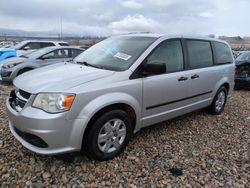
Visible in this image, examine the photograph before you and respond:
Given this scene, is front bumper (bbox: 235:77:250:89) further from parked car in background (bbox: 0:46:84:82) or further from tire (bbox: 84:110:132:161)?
tire (bbox: 84:110:132:161)

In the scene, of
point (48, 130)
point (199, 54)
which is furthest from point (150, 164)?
point (199, 54)

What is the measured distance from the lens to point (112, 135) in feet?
10.00

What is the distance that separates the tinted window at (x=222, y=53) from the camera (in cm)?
494

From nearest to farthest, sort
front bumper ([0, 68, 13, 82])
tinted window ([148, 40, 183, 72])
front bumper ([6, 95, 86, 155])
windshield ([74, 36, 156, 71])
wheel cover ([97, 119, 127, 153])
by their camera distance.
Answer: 1. front bumper ([6, 95, 86, 155])
2. wheel cover ([97, 119, 127, 153])
3. windshield ([74, 36, 156, 71])
4. tinted window ([148, 40, 183, 72])
5. front bumper ([0, 68, 13, 82])

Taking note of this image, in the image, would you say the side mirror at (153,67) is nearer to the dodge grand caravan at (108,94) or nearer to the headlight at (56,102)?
the dodge grand caravan at (108,94)

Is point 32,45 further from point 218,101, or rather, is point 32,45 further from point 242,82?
point 218,101

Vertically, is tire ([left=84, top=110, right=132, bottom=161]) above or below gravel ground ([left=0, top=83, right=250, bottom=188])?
above

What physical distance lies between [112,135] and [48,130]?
0.84 m

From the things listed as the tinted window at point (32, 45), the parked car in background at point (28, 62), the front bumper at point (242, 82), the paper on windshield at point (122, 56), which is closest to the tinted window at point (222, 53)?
the paper on windshield at point (122, 56)

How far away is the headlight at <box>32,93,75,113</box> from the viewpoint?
2.56 metres

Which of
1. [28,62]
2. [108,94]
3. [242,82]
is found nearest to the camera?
[108,94]

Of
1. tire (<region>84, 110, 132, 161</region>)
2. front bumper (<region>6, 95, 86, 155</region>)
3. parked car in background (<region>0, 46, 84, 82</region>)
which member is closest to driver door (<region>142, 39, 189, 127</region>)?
tire (<region>84, 110, 132, 161</region>)

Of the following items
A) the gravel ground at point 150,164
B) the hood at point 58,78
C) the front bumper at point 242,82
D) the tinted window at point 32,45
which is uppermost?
the tinted window at point 32,45

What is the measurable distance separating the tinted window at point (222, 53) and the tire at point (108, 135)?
2775mm
